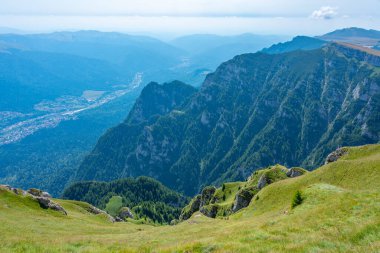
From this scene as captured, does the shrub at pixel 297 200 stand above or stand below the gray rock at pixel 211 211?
above

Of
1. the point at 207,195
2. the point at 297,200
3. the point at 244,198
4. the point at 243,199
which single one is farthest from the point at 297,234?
the point at 207,195

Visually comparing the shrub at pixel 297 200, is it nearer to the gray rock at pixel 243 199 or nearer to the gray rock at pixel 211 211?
the gray rock at pixel 243 199

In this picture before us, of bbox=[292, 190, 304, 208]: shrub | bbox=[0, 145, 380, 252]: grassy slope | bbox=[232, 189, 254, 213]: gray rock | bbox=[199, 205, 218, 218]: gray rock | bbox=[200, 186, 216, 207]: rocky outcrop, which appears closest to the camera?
bbox=[0, 145, 380, 252]: grassy slope

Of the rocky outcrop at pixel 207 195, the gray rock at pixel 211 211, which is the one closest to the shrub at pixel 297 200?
the gray rock at pixel 211 211

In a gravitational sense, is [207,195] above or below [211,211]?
below

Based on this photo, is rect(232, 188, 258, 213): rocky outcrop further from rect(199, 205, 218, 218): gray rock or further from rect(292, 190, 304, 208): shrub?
rect(292, 190, 304, 208): shrub

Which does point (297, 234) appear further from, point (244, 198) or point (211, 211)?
point (211, 211)

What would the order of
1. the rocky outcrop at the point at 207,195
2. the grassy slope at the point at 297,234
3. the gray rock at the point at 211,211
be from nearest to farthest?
the grassy slope at the point at 297,234, the gray rock at the point at 211,211, the rocky outcrop at the point at 207,195

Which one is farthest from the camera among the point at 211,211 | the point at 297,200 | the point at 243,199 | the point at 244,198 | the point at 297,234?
the point at 211,211

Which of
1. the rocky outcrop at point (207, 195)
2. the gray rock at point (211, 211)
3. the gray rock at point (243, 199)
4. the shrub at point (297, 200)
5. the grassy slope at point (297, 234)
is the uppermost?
the grassy slope at point (297, 234)

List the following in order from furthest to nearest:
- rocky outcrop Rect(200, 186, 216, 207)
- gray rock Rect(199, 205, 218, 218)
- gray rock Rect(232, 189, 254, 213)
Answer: rocky outcrop Rect(200, 186, 216, 207)
gray rock Rect(199, 205, 218, 218)
gray rock Rect(232, 189, 254, 213)

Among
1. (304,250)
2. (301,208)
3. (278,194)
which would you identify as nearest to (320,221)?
(304,250)

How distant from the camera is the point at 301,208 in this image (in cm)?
4459

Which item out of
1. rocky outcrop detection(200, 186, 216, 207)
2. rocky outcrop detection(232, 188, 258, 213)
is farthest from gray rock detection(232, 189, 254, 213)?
rocky outcrop detection(200, 186, 216, 207)
